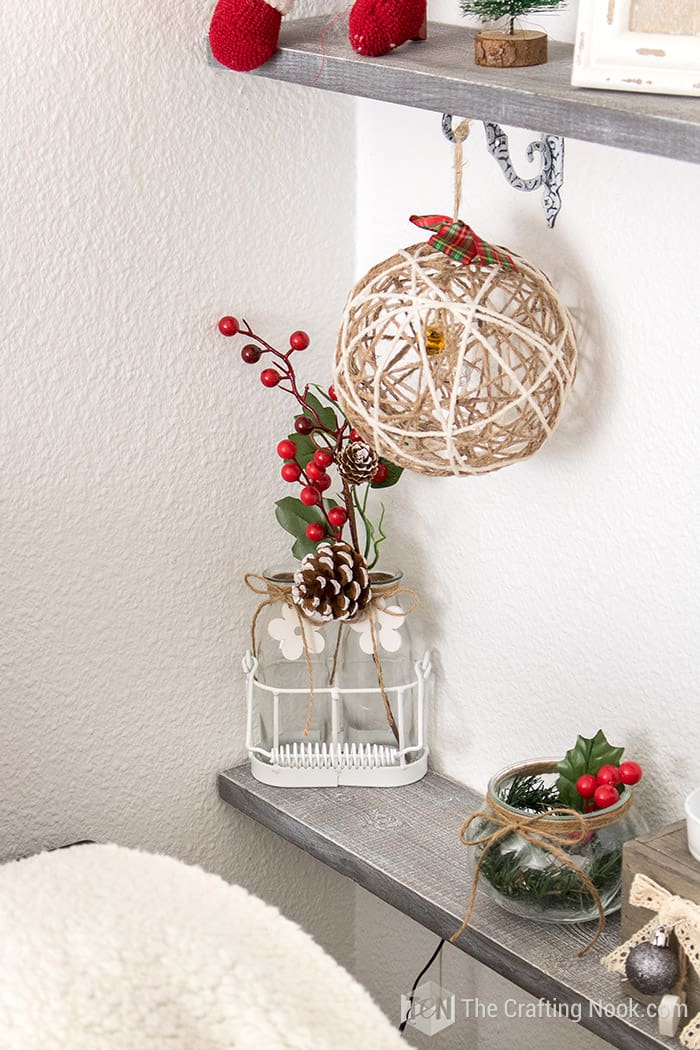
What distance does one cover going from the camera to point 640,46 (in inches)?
32.1

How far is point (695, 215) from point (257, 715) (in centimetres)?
70

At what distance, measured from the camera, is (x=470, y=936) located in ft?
3.64

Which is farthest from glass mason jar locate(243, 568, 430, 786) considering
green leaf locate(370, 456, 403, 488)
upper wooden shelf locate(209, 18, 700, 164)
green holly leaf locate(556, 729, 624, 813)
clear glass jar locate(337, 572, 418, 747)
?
upper wooden shelf locate(209, 18, 700, 164)

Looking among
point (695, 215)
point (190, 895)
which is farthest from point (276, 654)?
point (695, 215)

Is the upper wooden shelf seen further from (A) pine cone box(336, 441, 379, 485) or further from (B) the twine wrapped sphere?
(A) pine cone box(336, 441, 379, 485)

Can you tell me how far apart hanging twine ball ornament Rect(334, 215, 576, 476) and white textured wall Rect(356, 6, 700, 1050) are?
0.27 feet

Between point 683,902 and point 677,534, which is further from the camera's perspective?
point 677,534

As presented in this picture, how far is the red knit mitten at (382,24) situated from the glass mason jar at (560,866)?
0.65 metres

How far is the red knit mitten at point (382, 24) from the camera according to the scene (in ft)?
3.19

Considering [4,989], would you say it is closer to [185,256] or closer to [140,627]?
[140,627]

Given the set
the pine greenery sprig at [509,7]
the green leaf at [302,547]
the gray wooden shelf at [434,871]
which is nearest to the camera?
the pine greenery sprig at [509,7]

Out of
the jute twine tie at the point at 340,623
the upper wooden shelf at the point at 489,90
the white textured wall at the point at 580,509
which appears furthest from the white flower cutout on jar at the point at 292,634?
the upper wooden shelf at the point at 489,90

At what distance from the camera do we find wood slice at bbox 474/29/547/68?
92 cm

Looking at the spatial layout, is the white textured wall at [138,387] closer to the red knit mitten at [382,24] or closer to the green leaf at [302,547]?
the green leaf at [302,547]
